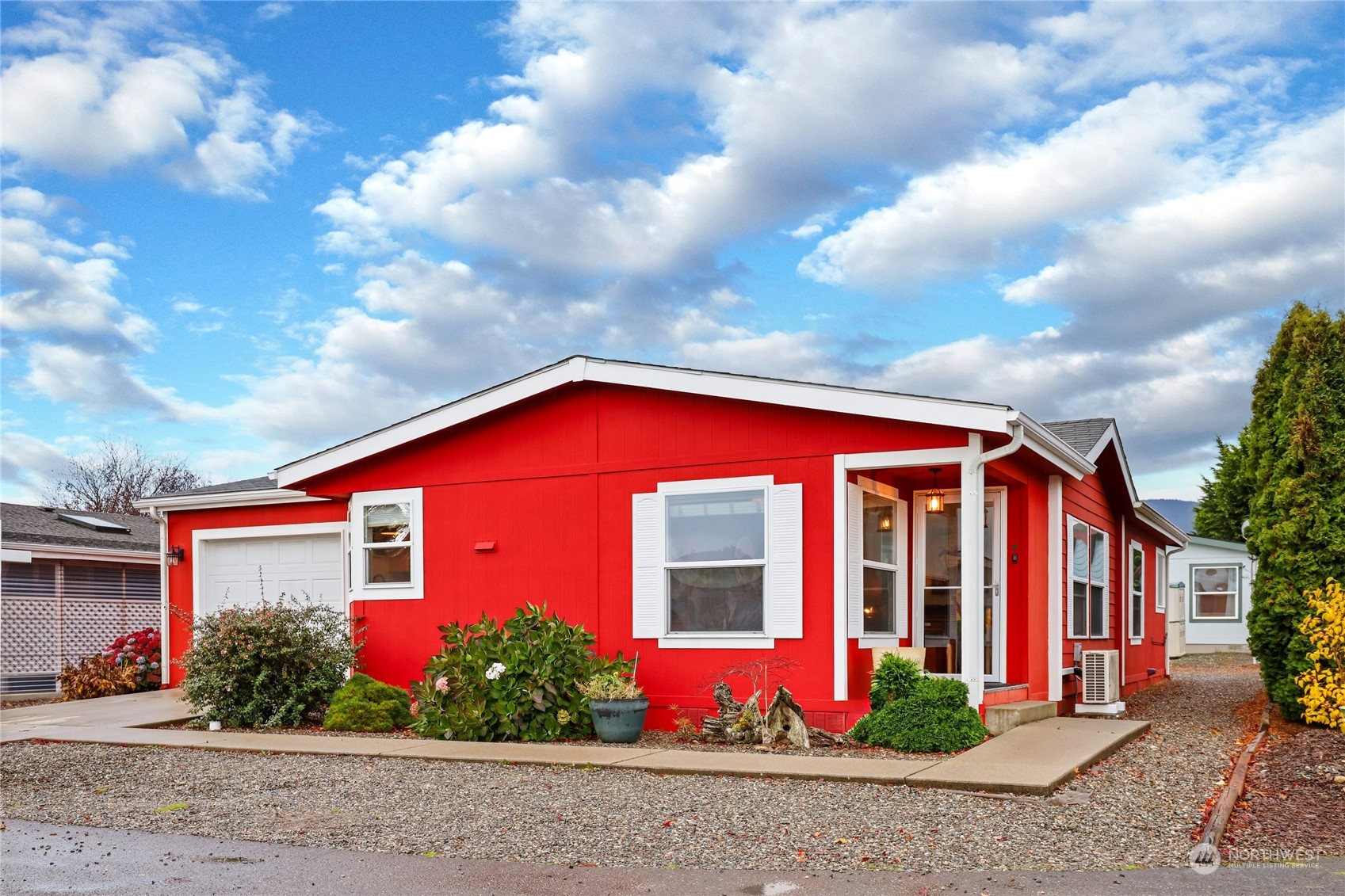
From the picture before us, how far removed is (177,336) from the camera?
1488 centimetres

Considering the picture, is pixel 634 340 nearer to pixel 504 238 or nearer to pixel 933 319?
pixel 504 238

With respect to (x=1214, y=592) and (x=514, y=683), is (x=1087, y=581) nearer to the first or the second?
(x=514, y=683)

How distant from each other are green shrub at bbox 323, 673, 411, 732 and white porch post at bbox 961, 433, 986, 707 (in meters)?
5.39

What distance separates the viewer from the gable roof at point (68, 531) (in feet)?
53.1

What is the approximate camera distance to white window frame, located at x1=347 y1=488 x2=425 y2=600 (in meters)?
12.0

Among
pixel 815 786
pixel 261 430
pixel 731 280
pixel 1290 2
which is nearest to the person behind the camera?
pixel 815 786

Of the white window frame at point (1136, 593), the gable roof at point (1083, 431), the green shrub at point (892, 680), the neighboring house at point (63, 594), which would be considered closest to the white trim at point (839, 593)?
the green shrub at point (892, 680)

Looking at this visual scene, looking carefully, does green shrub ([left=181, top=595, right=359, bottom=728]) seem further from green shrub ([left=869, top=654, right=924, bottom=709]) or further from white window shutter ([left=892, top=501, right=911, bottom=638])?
white window shutter ([left=892, top=501, right=911, bottom=638])

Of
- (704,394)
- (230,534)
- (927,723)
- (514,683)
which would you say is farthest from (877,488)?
(230,534)

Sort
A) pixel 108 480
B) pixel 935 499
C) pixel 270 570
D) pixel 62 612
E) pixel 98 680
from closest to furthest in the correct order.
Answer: pixel 935 499
pixel 270 570
pixel 98 680
pixel 62 612
pixel 108 480

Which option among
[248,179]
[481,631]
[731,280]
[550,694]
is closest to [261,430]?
[248,179]

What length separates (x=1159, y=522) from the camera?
Result: 55.5 feet

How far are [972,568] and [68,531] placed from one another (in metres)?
14.6

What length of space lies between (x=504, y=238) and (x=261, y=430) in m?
7.17
